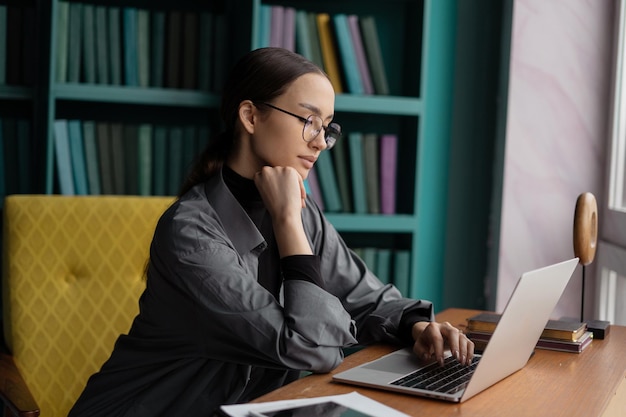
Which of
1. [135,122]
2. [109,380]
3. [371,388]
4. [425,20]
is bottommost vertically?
[109,380]

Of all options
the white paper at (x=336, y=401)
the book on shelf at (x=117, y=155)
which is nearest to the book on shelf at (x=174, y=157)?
the book on shelf at (x=117, y=155)

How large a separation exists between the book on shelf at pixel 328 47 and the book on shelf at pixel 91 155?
30.4 inches

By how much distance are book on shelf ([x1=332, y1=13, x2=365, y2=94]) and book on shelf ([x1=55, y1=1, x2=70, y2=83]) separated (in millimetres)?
838

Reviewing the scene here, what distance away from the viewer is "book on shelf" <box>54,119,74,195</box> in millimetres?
2584

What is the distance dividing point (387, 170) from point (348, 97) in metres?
0.29

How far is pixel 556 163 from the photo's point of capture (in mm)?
2797

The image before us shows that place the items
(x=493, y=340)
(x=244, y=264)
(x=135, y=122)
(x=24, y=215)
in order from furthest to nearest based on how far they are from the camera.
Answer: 1. (x=135, y=122)
2. (x=24, y=215)
3. (x=244, y=264)
4. (x=493, y=340)

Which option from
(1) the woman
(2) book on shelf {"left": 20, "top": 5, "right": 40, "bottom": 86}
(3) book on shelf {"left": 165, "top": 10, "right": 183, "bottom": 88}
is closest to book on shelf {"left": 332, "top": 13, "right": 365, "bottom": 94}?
(3) book on shelf {"left": 165, "top": 10, "right": 183, "bottom": 88}

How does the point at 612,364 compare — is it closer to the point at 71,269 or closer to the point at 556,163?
the point at 71,269

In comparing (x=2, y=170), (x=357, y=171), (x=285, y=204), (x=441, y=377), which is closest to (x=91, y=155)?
(x=2, y=170)

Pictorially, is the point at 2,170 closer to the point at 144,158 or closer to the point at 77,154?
the point at 77,154

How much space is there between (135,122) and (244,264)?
1.54 metres

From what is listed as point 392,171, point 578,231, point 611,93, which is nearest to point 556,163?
point 611,93

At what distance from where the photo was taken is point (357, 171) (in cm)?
284
